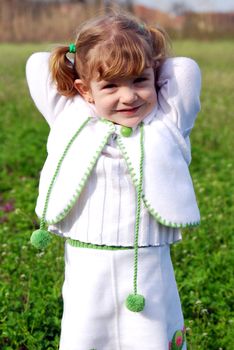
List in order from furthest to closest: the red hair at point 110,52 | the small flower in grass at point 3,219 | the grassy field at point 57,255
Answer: the small flower in grass at point 3,219 → the grassy field at point 57,255 → the red hair at point 110,52

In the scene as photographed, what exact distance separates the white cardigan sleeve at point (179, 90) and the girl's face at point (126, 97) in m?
0.09

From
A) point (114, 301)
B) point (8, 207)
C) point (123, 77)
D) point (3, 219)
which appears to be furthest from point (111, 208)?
point (8, 207)

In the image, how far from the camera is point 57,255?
4.98m

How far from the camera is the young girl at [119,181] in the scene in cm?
279

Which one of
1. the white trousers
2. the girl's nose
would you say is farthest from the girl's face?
the white trousers

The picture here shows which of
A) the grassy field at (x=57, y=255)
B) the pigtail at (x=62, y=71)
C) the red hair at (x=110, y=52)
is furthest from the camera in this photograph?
the grassy field at (x=57, y=255)

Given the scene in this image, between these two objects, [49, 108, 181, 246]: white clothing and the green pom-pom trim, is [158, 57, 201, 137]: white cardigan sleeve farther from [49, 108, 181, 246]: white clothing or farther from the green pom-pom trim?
the green pom-pom trim

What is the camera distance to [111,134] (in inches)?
112

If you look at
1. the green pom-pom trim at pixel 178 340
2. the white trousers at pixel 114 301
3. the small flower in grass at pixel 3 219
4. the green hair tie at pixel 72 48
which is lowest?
the small flower in grass at pixel 3 219

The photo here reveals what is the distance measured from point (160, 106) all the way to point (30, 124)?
7196 millimetres

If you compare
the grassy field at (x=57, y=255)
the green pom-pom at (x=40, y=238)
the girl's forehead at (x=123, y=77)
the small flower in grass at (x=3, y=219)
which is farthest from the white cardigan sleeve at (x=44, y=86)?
the small flower in grass at (x=3, y=219)

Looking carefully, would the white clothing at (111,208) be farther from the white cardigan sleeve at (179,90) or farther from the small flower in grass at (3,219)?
the small flower in grass at (3,219)

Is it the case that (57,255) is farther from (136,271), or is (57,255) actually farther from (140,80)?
(140,80)

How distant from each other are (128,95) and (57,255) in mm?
2465
